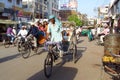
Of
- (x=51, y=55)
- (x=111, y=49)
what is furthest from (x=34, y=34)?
(x=111, y=49)

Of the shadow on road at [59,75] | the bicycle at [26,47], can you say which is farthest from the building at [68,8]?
the shadow on road at [59,75]

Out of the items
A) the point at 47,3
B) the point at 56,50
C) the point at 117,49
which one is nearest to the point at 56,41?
the point at 56,50

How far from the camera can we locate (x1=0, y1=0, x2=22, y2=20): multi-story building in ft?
128

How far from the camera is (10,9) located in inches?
1657

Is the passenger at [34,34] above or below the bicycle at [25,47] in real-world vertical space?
above

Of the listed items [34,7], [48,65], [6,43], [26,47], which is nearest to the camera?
[48,65]

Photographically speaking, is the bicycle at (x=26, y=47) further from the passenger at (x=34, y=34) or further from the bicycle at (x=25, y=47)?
the passenger at (x=34, y=34)

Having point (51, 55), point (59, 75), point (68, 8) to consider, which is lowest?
point (59, 75)

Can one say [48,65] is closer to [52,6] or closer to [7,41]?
[7,41]

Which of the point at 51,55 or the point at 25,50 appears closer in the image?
the point at 51,55

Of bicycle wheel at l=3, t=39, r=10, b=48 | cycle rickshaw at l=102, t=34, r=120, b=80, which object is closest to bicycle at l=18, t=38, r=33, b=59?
cycle rickshaw at l=102, t=34, r=120, b=80

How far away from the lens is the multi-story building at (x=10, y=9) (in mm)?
38987

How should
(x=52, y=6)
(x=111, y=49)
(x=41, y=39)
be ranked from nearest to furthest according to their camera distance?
(x=111, y=49)
(x=41, y=39)
(x=52, y=6)

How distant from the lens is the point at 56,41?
10914 millimetres
